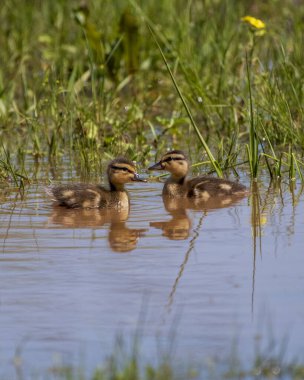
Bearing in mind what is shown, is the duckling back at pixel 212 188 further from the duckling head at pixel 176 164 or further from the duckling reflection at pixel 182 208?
the duckling head at pixel 176 164

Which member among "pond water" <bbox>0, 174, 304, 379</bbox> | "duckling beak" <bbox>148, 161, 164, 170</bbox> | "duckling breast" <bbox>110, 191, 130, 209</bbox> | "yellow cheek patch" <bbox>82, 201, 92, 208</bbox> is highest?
"pond water" <bbox>0, 174, 304, 379</bbox>

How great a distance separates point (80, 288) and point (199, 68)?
5.26m

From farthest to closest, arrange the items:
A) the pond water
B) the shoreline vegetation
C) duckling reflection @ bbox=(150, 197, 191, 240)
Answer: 1. duckling reflection @ bbox=(150, 197, 191, 240)
2. the pond water
3. the shoreline vegetation

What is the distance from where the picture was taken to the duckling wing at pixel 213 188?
7.26 meters

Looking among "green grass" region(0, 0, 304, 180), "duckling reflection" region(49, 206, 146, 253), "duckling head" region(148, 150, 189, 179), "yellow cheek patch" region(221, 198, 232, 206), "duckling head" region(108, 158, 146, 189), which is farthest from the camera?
"green grass" region(0, 0, 304, 180)

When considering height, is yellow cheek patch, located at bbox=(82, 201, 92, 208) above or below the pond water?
below

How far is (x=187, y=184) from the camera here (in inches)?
300

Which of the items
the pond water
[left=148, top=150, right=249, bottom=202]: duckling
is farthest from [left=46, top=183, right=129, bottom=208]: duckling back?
[left=148, top=150, right=249, bottom=202]: duckling

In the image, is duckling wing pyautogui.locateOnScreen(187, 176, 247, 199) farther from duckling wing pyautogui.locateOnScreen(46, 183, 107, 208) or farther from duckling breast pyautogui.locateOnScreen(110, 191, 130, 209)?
duckling wing pyautogui.locateOnScreen(46, 183, 107, 208)

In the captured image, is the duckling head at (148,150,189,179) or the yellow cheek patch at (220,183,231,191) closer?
the yellow cheek patch at (220,183,231,191)

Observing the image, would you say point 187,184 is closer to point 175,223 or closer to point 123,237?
point 175,223

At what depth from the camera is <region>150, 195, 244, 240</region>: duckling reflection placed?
6.35 metres

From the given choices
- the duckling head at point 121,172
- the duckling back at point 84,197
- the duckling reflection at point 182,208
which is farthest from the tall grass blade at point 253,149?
the duckling back at point 84,197

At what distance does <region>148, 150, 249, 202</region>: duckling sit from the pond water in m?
0.23
